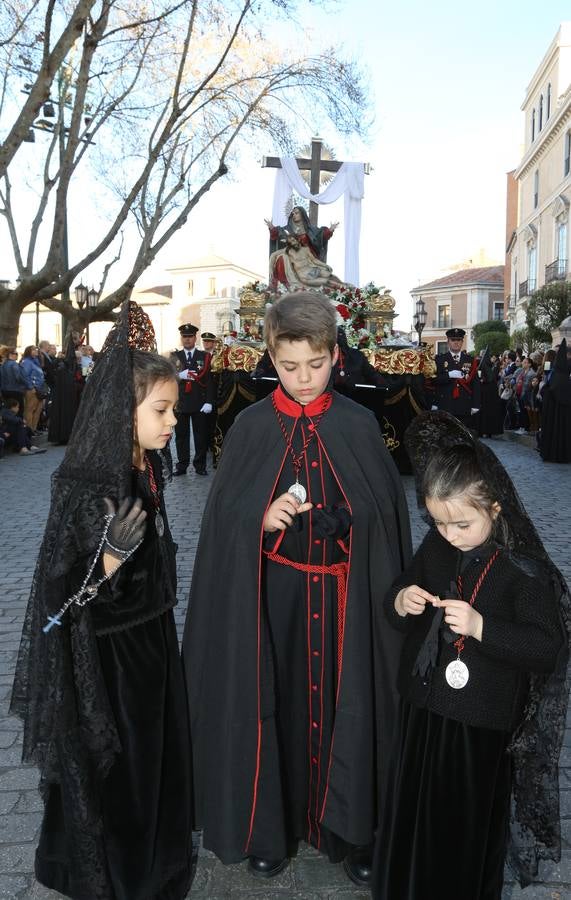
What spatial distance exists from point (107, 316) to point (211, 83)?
21.0 ft

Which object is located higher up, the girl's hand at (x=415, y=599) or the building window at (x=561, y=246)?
the building window at (x=561, y=246)

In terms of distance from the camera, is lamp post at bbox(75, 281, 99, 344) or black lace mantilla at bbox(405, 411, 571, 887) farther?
lamp post at bbox(75, 281, 99, 344)

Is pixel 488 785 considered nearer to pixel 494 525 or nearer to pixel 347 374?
pixel 494 525

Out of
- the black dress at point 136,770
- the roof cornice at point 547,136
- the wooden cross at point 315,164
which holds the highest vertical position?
the roof cornice at point 547,136

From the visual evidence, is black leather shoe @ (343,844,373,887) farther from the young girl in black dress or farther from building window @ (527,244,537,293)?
building window @ (527,244,537,293)

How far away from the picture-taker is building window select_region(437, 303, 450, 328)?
7506cm

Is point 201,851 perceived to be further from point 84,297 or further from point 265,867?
point 84,297

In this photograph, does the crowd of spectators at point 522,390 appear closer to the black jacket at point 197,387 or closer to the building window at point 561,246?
the black jacket at point 197,387

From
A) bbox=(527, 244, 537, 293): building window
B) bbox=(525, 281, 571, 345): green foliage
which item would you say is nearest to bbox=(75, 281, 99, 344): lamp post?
bbox=(525, 281, 571, 345): green foliage

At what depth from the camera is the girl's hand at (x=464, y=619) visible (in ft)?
6.63

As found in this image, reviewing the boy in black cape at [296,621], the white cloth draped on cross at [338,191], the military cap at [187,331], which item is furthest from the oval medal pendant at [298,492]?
the white cloth draped on cross at [338,191]

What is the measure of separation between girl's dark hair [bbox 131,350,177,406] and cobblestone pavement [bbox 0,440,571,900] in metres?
1.57

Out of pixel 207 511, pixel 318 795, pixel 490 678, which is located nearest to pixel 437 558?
pixel 490 678

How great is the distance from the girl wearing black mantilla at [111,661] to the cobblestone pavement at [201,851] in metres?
0.21
